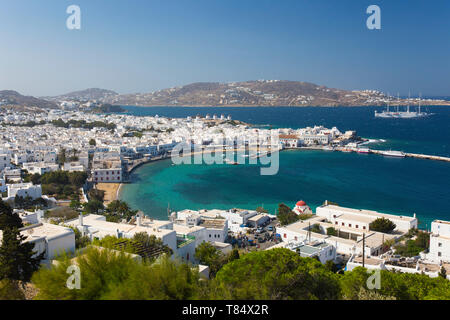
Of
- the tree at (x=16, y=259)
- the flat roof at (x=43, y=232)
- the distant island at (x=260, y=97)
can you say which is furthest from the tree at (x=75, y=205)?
the distant island at (x=260, y=97)

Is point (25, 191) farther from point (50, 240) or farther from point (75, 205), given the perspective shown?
point (50, 240)

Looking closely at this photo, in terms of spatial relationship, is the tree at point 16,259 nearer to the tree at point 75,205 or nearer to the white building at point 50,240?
the white building at point 50,240

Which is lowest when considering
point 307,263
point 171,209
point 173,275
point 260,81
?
point 171,209

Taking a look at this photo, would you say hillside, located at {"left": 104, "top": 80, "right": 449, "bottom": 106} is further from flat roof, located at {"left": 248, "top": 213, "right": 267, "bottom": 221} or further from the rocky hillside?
flat roof, located at {"left": 248, "top": 213, "right": 267, "bottom": 221}

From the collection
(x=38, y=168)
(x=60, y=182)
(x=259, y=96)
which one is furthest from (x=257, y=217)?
(x=259, y=96)

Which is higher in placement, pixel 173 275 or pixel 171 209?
pixel 173 275
